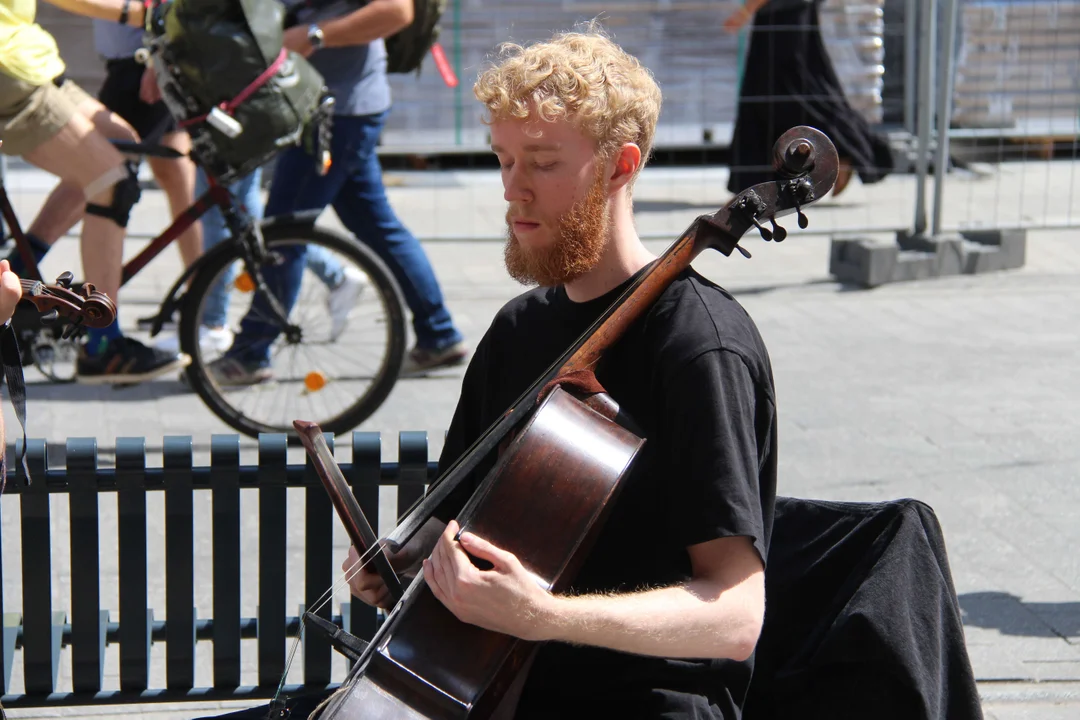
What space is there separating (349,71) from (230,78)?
2.94 feet

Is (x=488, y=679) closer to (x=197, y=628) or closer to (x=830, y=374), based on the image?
(x=197, y=628)

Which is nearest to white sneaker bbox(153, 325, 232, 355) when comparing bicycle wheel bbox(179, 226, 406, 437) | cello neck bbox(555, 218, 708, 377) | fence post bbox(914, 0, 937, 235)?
bicycle wheel bbox(179, 226, 406, 437)

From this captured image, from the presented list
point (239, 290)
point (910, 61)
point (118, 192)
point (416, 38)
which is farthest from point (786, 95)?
point (118, 192)

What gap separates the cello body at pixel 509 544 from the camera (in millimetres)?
1942

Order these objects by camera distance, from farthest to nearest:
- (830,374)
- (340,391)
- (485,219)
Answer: (485,219) → (830,374) → (340,391)

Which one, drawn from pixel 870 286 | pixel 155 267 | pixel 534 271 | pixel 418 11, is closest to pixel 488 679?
pixel 534 271

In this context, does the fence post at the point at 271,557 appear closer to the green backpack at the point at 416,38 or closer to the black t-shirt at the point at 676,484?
the black t-shirt at the point at 676,484

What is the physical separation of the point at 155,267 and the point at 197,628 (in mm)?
5481

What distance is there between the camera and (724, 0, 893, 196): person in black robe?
9.56m

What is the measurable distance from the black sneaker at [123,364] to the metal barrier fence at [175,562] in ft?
7.15

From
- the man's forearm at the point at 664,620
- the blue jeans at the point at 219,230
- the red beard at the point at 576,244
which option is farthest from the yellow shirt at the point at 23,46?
the man's forearm at the point at 664,620

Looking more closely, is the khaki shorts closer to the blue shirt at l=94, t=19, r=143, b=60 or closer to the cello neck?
the blue shirt at l=94, t=19, r=143, b=60

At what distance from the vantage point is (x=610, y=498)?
1964mm

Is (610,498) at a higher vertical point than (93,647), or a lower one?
higher
